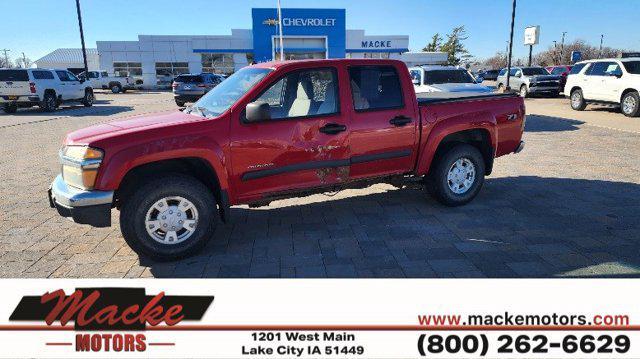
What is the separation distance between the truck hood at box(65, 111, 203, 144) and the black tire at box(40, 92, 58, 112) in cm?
1824

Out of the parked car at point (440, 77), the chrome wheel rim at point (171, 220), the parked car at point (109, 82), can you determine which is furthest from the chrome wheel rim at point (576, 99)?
the parked car at point (109, 82)

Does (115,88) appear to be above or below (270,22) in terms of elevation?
below

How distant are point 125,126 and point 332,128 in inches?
79.6

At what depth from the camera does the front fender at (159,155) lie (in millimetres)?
3576

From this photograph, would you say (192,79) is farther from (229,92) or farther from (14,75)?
(229,92)

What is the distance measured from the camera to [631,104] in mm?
13695

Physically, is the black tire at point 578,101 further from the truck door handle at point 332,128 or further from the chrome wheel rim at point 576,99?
the truck door handle at point 332,128

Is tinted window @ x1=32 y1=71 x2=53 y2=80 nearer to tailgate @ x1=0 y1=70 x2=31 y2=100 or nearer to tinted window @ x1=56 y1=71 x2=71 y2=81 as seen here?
tailgate @ x1=0 y1=70 x2=31 y2=100

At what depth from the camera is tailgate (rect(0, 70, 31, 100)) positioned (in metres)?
17.6

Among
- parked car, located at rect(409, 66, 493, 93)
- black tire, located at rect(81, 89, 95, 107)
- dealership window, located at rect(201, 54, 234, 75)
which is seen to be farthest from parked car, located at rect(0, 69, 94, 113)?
dealership window, located at rect(201, 54, 234, 75)

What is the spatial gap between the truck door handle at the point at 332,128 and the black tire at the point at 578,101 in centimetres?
1542

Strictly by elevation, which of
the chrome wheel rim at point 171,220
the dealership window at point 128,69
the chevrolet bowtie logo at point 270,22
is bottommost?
the chrome wheel rim at point 171,220

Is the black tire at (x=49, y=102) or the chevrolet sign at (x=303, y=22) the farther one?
the chevrolet sign at (x=303, y=22)

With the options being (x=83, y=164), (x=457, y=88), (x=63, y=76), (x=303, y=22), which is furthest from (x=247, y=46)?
(x=83, y=164)
